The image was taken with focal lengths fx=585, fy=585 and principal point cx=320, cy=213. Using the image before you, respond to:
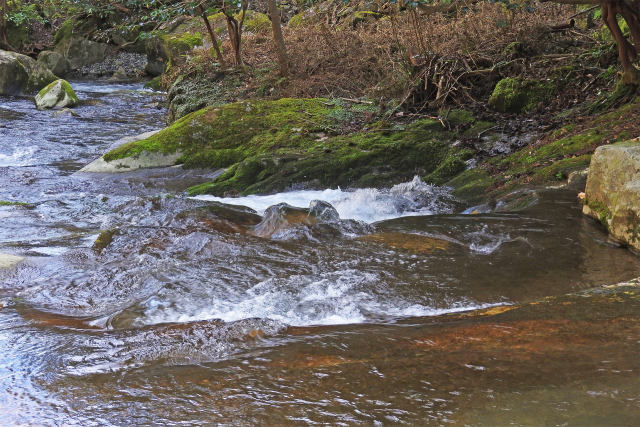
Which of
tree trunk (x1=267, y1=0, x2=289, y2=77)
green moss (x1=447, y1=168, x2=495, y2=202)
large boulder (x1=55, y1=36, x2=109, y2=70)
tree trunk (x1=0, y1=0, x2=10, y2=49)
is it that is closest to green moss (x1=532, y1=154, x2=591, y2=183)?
green moss (x1=447, y1=168, x2=495, y2=202)

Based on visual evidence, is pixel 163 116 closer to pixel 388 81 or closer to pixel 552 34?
pixel 388 81

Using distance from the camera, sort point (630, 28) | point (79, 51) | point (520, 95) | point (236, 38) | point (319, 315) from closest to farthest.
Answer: point (319, 315) → point (630, 28) → point (520, 95) → point (236, 38) → point (79, 51)

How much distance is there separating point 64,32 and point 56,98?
11677mm

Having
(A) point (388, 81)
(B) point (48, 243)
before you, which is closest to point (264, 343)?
(B) point (48, 243)

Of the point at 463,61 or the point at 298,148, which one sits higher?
the point at 463,61

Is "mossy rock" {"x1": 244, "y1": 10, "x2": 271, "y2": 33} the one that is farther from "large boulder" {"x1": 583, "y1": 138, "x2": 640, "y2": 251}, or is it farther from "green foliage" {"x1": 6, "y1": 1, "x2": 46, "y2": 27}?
"large boulder" {"x1": 583, "y1": 138, "x2": 640, "y2": 251}

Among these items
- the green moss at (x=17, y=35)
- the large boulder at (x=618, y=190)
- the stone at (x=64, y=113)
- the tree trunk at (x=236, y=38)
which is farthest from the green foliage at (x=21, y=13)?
the large boulder at (x=618, y=190)

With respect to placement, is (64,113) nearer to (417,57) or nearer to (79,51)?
(417,57)

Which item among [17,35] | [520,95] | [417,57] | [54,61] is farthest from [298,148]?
[17,35]

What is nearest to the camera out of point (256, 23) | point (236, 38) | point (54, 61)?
point (236, 38)

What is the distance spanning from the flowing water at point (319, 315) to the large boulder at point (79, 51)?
858 inches

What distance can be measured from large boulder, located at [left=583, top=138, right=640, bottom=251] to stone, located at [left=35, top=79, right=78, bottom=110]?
16923 millimetres

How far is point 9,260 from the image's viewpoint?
576 centimetres

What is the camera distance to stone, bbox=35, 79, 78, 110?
60.4ft
